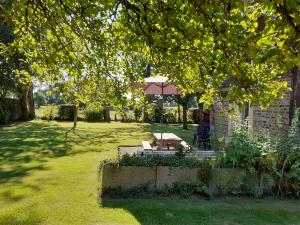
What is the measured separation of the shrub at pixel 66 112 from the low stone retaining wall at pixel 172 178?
2569cm

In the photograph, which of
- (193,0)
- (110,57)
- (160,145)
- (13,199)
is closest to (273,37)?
(193,0)

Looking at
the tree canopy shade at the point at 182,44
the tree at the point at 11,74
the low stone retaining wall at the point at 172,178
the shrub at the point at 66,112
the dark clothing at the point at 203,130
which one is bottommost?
the low stone retaining wall at the point at 172,178

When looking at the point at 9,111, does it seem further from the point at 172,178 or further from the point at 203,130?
the point at 172,178

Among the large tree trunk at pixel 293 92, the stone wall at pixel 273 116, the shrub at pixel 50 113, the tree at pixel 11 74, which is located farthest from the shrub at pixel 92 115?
the large tree trunk at pixel 293 92

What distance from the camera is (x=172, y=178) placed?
7.21m

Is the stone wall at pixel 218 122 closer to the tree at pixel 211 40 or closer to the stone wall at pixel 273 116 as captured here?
the stone wall at pixel 273 116

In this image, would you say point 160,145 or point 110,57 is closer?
point 110,57

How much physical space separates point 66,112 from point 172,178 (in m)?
26.4

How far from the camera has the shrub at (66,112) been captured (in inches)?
1252

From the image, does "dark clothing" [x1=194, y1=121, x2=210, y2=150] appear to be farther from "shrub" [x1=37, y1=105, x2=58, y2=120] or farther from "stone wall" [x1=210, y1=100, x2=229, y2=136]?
"shrub" [x1=37, y1=105, x2=58, y2=120]

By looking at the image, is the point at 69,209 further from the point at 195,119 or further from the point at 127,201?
the point at 195,119

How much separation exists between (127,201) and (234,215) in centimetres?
220

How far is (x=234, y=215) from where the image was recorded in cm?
610

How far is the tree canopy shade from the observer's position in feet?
10.1
